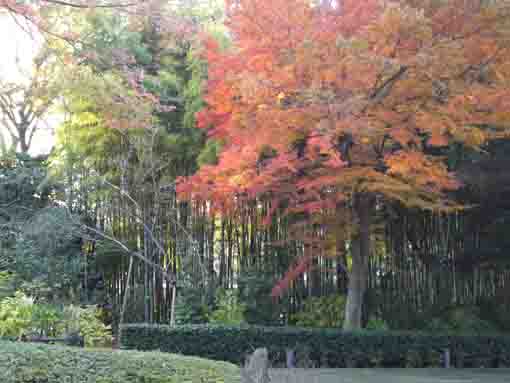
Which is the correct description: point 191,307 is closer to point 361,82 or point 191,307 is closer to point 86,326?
point 86,326

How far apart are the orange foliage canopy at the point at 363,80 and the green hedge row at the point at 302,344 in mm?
2251

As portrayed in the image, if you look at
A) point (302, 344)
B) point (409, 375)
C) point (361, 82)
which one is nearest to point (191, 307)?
point (302, 344)

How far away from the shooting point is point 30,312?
1120cm

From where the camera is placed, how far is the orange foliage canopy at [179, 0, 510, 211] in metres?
8.30

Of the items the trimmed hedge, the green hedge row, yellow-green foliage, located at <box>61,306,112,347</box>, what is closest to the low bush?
yellow-green foliage, located at <box>61,306,112,347</box>

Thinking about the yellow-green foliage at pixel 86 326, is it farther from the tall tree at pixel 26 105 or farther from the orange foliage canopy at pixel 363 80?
the tall tree at pixel 26 105

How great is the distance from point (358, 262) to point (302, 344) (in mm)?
1837

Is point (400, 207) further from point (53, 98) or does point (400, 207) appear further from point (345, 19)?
point (53, 98)

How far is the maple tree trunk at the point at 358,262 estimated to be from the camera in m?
10.9

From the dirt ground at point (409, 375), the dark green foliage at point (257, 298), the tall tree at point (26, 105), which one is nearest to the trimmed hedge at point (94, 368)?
the dirt ground at point (409, 375)

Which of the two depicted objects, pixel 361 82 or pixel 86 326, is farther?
pixel 86 326

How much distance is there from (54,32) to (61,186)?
5814mm

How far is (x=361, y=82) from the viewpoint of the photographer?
344 inches

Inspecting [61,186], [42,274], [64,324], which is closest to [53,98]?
[61,186]
